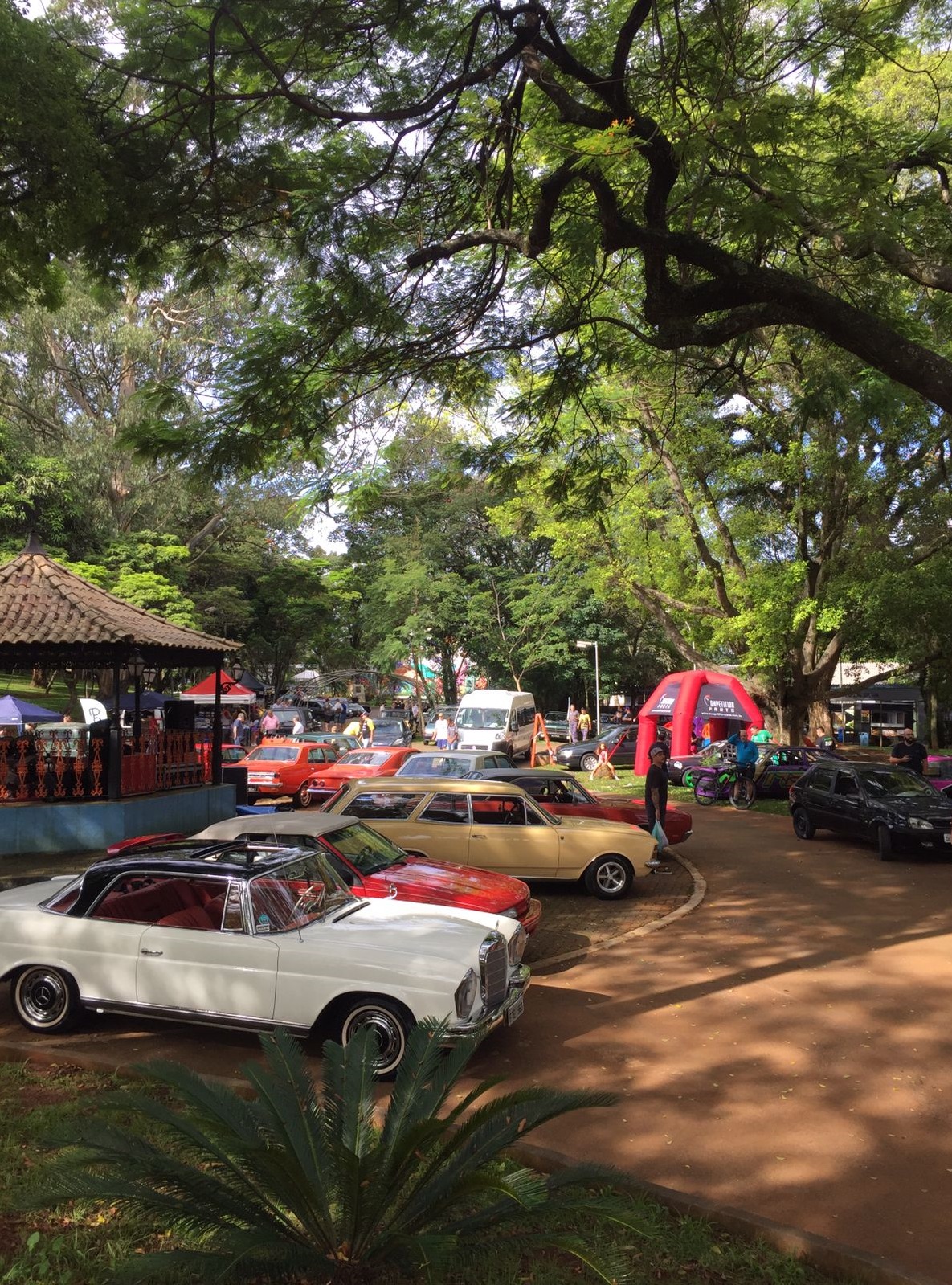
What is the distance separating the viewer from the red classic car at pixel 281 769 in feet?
66.5

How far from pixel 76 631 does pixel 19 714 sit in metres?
13.7

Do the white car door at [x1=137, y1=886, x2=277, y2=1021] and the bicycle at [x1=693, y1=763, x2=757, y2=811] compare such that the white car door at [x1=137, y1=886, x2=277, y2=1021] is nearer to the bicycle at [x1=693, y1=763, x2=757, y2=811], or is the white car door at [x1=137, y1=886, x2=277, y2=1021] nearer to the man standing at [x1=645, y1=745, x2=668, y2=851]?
the man standing at [x1=645, y1=745, x2=668, y2=851]

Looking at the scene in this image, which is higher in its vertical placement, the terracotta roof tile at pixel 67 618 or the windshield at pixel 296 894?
the terracotta roof tile at pixel 67 618

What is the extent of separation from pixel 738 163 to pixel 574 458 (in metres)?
3.87

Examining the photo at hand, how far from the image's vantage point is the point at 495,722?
104 feet

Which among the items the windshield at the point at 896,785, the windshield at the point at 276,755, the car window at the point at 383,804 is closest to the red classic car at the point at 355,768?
the windshield at the point at 276,755

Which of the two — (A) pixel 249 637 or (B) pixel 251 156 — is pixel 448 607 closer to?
(A) pixel 249 637

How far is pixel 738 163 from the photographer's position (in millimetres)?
9508

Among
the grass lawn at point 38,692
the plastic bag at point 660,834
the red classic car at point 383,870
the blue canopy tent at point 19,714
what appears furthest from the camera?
the grass lawn at point 38,692

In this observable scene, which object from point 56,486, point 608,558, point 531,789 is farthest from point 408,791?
point 56,486

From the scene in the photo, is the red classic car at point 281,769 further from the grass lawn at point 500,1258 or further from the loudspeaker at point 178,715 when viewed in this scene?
the grass lawn at point 500,1258

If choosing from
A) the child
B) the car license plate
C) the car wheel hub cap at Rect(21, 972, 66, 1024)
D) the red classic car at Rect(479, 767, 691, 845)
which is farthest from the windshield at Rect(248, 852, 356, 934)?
the child

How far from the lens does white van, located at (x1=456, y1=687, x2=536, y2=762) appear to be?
30.5m

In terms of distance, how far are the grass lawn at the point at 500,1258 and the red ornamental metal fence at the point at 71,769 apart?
1045 cm
